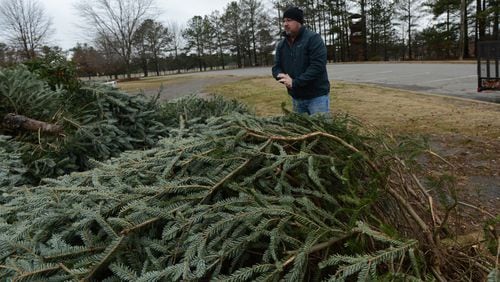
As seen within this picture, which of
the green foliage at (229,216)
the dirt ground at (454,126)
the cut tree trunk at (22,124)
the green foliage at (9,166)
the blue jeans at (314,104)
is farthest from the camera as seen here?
the blue jeans at (314,104)

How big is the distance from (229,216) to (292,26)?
2.86 meters

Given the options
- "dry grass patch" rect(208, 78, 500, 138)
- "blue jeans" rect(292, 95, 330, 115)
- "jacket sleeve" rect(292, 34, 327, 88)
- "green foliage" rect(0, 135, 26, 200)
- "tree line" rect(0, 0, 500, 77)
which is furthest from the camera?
"tree line" rect(0, 0, 500, 77)

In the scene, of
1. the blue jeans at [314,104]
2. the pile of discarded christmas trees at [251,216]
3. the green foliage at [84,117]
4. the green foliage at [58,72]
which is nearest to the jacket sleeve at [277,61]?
the blue jeans at [314,104]

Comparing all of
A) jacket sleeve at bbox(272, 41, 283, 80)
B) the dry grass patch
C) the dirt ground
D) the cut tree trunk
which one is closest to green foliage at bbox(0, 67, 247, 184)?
the cut tree trunk

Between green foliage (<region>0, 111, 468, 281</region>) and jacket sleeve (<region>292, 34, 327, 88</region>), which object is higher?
jacket sleeve (<region>292, 34, 327, 88</region>)

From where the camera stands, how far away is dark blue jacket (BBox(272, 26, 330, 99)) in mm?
3844

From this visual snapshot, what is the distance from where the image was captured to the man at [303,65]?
12.6 feet

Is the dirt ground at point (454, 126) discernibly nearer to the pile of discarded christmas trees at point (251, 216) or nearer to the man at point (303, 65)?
the pile of discarded christmas trees at point (251, 216)

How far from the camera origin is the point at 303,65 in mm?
3992

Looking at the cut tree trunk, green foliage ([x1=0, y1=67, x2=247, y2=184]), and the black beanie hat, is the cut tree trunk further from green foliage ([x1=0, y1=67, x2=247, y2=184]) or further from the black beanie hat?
the black beanie hat

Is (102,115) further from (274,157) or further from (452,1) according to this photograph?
(452,1)

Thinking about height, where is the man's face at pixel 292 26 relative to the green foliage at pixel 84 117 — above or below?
above

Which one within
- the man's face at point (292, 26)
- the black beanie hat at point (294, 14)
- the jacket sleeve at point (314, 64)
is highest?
the black beanie hat at point (294, 14)

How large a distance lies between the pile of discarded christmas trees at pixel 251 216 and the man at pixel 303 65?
1.58 meters
